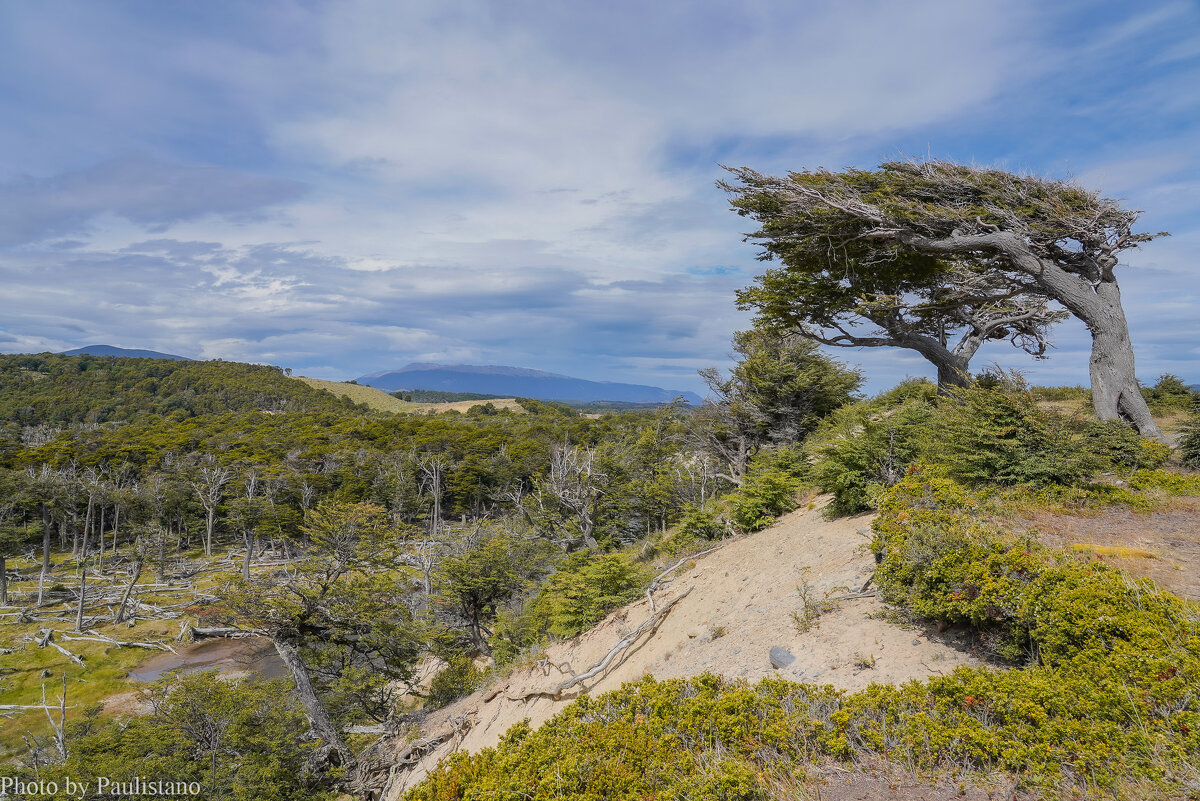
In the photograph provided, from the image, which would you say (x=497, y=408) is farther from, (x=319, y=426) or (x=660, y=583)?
(x=660, y=583)

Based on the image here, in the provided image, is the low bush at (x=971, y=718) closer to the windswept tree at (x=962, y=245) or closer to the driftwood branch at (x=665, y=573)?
the driftwood branch at (x=665, y=573)

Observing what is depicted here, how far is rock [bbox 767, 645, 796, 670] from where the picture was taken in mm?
5707

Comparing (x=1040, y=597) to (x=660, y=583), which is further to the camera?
(x=660, y=583)

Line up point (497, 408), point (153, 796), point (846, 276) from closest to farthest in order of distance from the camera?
point (153, 796) < point (846, 276) < point (497, 408)

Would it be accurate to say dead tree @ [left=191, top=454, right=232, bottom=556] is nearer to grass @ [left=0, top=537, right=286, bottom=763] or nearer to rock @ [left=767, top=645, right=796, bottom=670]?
grass @ [left=0, top=537, right=286, bottom=763]

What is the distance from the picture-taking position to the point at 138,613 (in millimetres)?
30391

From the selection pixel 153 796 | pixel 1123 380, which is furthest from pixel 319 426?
pixel 1123 380

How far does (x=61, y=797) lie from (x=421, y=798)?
10086 mm

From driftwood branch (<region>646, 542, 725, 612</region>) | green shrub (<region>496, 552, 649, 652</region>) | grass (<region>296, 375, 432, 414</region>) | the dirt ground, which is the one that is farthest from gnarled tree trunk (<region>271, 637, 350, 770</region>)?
grass (<region>296, 375, 432, 414</region>)

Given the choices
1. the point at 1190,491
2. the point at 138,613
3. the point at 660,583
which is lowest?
the point at 138,613

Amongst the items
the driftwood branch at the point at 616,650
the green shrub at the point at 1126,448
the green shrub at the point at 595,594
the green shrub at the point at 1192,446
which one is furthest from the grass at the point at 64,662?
the green shrub at the point at 1192,446

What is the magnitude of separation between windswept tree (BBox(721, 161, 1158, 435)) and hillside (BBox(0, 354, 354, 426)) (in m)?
107

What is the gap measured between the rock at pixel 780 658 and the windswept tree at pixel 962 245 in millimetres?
9024

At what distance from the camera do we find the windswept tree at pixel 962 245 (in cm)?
1023
